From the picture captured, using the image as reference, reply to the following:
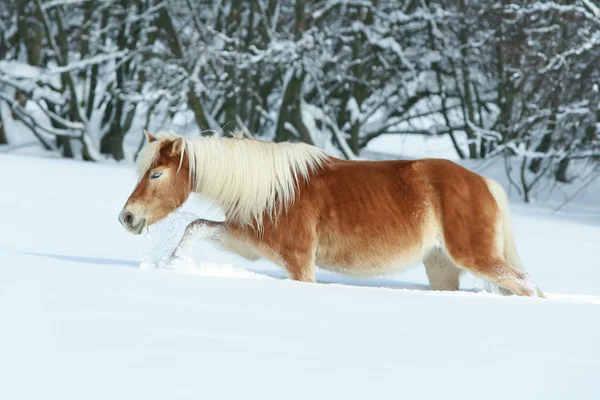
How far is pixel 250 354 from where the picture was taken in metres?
3.16

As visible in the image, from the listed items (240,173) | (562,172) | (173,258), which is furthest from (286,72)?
(173,258)

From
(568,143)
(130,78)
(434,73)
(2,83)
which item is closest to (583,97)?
(568,143)

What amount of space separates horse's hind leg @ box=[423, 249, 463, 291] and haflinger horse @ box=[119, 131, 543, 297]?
19 centimetres

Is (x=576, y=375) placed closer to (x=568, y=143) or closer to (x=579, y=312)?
(x=579, y=312)

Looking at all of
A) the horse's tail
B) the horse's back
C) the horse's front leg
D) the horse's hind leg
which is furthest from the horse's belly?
the horse's front leg

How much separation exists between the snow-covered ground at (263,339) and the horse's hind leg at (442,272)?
3.21ft

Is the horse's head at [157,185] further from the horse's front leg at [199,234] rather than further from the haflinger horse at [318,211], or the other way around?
the horse's front leg at [199,234]

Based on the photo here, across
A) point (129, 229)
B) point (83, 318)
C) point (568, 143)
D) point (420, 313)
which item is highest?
point (83, 318)

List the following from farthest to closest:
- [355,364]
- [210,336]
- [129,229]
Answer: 1. [129,229]
2. [210,336]
3. [355,364]

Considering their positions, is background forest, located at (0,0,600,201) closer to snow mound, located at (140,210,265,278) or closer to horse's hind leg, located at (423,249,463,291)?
horse's hind leg, located at (423,249,463,291)

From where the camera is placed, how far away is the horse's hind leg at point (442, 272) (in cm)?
578

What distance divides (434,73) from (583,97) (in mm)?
5421

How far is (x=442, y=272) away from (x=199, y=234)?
1.60 metres

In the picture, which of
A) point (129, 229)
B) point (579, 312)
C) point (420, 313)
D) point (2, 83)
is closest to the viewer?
point (420, 313)
